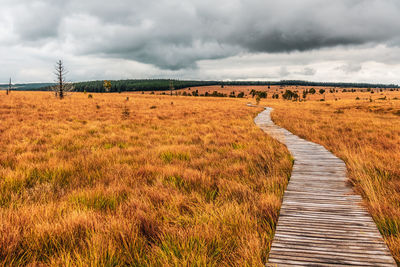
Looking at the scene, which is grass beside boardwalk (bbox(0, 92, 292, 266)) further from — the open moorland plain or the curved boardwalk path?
the curved boardwalk path

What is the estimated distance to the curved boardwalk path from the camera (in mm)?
1994

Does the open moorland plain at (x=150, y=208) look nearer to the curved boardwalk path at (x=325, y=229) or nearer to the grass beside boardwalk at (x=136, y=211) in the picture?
the grass beside boardwalk at (x=136, y=211)

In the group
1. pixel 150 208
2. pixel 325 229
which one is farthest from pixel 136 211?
pixel 325 229

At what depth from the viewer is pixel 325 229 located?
8.09 ft

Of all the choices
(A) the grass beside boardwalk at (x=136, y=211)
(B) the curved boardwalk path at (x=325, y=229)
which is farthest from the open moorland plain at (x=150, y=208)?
(B) the curved boardwalk path at (x=325, y=229)

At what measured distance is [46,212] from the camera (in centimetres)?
262

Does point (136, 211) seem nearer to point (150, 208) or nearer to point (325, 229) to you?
point (150, 208)

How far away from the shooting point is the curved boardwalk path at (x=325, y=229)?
1994mm

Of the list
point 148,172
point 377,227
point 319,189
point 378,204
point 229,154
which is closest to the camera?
point 377,227

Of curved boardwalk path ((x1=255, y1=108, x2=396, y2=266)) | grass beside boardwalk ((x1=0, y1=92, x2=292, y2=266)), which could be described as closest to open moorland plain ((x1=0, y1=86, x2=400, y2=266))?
grass beside boardwalk ((x1=0, y1=92, x2=292, y2=266))

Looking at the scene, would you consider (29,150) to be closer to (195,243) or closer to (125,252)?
(125,252)

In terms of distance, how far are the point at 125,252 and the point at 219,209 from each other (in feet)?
4.32

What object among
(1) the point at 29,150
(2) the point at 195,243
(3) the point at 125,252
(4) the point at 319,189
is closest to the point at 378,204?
(4) the point at 319,189

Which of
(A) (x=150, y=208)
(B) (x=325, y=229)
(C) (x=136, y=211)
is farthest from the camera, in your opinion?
(A) (x=150, y=208)
